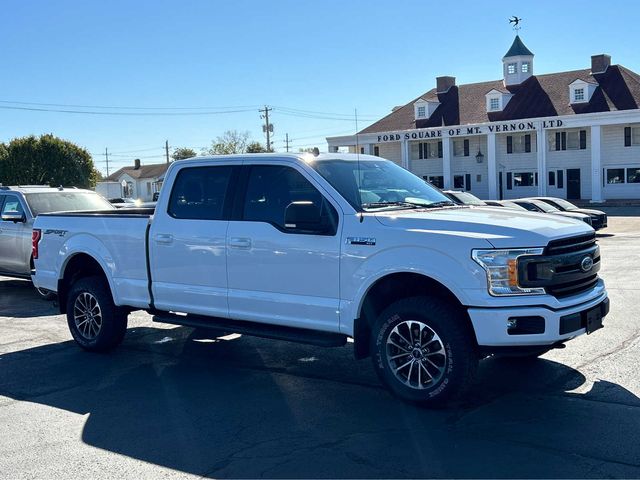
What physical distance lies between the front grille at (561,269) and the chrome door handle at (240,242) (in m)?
2.51

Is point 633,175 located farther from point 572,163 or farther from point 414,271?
point 414,271

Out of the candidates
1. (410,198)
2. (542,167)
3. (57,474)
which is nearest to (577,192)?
(542,167)

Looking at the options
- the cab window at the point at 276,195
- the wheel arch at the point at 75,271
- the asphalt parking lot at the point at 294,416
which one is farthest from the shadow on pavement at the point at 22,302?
the cab window at the point at 276,195

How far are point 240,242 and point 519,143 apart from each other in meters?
45.8

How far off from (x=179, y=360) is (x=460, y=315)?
3438mm

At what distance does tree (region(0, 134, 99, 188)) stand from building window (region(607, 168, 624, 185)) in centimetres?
3829

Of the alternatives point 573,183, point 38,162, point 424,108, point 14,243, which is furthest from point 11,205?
point 38,162

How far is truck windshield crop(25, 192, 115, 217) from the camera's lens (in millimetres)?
12734

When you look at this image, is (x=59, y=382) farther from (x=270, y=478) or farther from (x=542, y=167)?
(x=542, y=167)

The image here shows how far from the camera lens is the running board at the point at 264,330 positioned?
6.16 m

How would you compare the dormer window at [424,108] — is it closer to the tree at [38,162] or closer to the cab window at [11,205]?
Result: the tree at [38,162]

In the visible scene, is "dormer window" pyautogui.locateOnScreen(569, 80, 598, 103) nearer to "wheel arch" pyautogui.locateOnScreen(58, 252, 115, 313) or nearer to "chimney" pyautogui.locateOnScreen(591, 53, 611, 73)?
"chimney" pyautogui.locateOnScreen(591, 53, 611, 73)

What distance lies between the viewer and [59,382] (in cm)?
695

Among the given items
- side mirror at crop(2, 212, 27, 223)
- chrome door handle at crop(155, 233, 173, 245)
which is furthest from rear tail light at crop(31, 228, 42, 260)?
side mirror at crop(2, 212, 27, 223)
